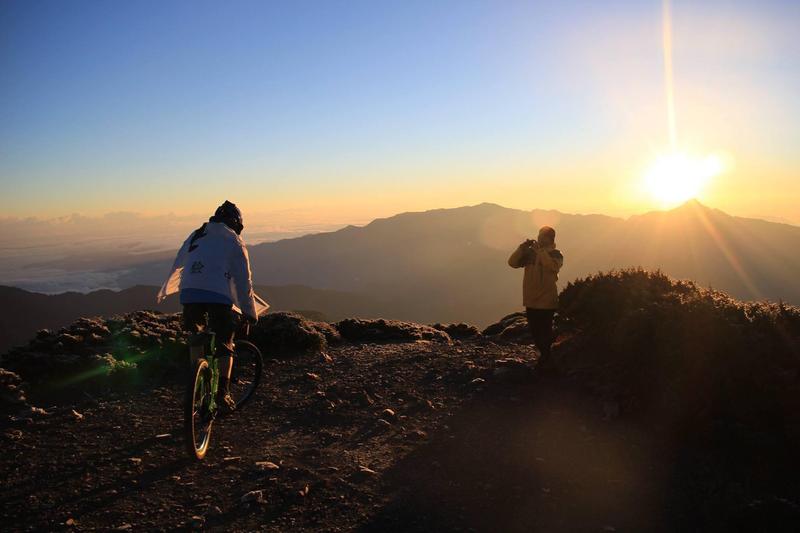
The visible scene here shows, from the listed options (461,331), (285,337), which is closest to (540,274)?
(285,337)

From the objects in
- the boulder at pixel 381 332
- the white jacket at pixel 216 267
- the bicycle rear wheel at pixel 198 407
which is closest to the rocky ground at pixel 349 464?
the bicycle rear wheel at pixel 198 407

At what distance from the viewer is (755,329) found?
6.33 metres

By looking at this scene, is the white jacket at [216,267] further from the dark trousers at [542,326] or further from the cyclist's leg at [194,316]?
the dark trousers at [542,326]

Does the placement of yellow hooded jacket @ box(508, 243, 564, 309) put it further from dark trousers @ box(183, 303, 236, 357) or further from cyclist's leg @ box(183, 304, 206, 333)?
cyclist's leg @ box(183, 304, 206, 333)

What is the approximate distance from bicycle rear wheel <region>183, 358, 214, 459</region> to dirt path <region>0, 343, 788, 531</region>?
0.64 feet

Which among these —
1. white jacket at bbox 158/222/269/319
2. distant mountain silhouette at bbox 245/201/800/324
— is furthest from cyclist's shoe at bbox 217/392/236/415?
distant mountain silhouette at bbox 245/201/800/324

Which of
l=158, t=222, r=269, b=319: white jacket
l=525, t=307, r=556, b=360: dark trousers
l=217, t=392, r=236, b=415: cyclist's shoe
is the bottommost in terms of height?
l=217, t=392, r=236, b=415: cyclist's shoe

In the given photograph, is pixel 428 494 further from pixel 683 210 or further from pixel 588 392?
pixel 683 210

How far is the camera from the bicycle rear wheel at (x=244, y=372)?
6.70 m

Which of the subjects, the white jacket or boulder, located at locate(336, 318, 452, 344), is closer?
the white jacket

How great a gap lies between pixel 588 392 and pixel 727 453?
2.00 m

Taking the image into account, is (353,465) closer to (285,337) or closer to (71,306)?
(285,337)

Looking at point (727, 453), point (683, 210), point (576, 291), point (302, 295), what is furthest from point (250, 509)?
point (683, 210)

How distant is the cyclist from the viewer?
514 cm
